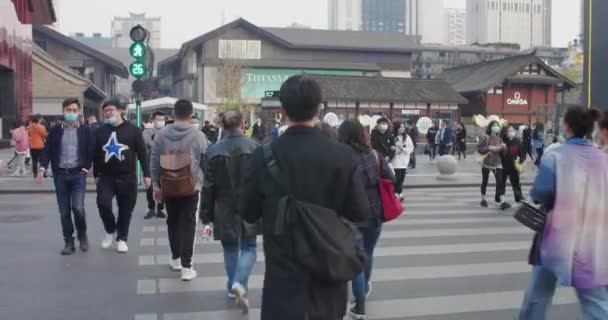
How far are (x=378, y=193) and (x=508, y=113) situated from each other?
5217cm

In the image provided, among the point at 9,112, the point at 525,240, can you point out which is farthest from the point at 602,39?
the point at 9,112

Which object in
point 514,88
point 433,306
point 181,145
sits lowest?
point 433,306

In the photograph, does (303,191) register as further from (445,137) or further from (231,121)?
(445,137)

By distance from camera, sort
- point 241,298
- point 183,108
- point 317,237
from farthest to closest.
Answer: point 183,108 < point 241,298 < point 317,237

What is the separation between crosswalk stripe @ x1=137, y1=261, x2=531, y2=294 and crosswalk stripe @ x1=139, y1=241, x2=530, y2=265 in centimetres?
85

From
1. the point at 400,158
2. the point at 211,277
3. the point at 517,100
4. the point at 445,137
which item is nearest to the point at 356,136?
the point at 211,277

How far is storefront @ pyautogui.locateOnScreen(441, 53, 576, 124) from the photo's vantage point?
2167 inches

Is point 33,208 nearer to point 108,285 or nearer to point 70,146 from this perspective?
Answer: point 70,146

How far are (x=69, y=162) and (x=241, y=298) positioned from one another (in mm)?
3722

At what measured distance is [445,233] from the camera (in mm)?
10711

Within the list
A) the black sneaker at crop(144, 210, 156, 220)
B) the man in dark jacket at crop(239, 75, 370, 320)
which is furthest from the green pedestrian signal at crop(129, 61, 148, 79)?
the man in dark jacket at crop(239, 75, 370, 320)

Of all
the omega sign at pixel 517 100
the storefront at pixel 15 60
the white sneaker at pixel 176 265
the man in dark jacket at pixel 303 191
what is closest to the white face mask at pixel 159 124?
the white sneaker at pixel 176 265

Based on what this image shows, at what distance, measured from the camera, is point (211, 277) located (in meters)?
7.69

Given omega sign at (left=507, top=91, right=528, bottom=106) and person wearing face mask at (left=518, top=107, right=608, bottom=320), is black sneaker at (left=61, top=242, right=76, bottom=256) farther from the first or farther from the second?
omega sign at (left=507, top=91, right=528, bottom=106)
